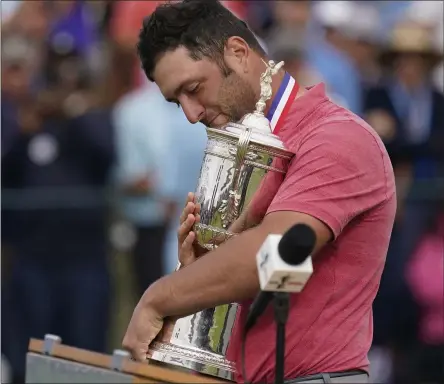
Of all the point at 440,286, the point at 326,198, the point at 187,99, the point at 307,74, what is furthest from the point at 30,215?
the point at 326,198

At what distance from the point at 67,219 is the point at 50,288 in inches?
17.5

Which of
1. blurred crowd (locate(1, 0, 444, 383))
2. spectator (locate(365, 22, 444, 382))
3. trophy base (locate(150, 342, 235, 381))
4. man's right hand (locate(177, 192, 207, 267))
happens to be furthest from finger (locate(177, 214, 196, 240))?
spectator (locate(365, 22, 444, 382))

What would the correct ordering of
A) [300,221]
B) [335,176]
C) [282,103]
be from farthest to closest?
[282,103] < [335,176] < [300,221]

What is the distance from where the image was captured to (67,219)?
8.30m

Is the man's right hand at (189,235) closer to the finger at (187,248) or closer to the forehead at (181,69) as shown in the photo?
the finger at (187,248)

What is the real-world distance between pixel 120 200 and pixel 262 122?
15.6 ft

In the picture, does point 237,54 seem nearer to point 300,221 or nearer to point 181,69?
point 181,69

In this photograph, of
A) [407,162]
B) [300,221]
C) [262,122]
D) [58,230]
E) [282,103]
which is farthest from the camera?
[407,162]

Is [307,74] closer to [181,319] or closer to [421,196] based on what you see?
[421,196]

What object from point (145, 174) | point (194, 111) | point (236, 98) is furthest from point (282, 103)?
point (145, 174)

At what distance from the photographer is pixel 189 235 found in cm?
372

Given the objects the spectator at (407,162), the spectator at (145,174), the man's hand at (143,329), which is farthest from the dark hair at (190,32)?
the spectator at (407,162)

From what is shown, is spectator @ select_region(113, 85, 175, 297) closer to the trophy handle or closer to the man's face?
the man's face

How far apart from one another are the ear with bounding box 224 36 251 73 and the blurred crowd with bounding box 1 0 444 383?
4.12m
